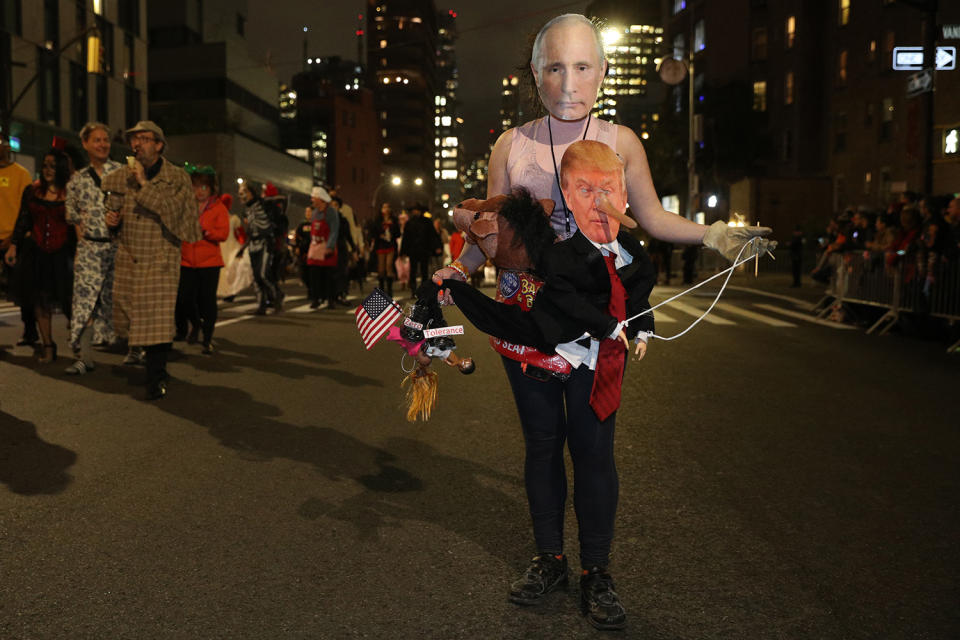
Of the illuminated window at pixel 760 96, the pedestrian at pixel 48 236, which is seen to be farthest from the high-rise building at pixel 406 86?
the pedestrian at pixel 48 236

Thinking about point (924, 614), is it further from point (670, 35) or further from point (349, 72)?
point (349, 72)

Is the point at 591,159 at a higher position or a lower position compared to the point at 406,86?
lower

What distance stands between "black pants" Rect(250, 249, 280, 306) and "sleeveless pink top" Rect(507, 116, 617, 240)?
465 inches

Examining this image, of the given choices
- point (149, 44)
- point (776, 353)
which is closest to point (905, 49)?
point (776, 353)

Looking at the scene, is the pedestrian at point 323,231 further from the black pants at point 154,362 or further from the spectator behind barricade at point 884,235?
the spectator behind barricade at point 884,235

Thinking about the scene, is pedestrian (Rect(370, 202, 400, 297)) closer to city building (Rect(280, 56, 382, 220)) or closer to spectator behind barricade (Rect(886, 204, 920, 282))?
spectator behind barricade (Rect(886, 204, 920, 282))

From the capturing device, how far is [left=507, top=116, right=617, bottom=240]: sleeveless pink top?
10.9ft

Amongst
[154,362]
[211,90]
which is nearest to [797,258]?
[154,362]

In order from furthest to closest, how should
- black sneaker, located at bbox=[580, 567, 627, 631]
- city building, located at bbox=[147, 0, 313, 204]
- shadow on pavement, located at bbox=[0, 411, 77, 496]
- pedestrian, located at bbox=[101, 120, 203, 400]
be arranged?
city building, located at bbox=[147, 0, 313, 204]
pedestrian, located at bbox=[101, 120, 203, 400]
shadow on pavement, located at bbox=[0, 411, 77, 496]
black sneaker, located at bbox=[580, 567, 627, 631]

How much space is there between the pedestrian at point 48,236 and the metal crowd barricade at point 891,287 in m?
9.90

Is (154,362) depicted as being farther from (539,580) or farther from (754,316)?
(754,316)

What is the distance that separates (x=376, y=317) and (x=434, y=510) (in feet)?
5.10

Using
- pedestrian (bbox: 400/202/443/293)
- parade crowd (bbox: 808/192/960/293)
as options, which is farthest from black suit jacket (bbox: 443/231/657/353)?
pedestrian (bbox: 400/202/443/293)

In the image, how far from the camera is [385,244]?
20438 mm
